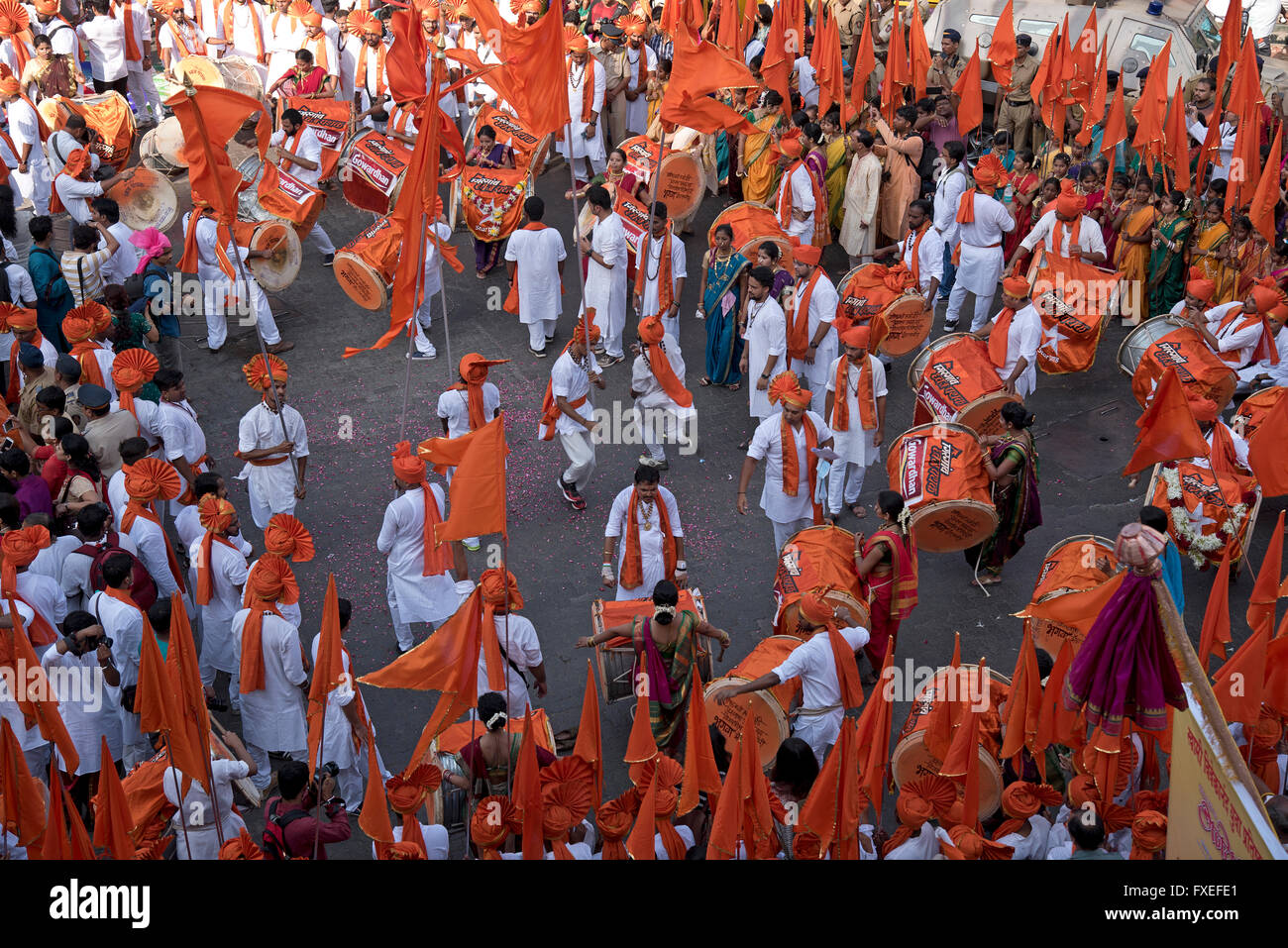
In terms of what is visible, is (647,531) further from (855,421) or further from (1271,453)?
(1271,453)

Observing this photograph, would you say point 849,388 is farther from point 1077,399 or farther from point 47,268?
point 47,268

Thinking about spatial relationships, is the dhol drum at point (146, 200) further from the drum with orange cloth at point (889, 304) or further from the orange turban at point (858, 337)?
the orange turban at point (858, 337)

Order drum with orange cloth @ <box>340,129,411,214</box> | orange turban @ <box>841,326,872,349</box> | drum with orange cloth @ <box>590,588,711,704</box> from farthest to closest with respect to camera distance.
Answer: drum with orange cloth @ <box>340,129,411,214</box> → orange turban @ <box>841,326,872,349</box> → drum with orange cloth @ <box>590,588,711,704</box>

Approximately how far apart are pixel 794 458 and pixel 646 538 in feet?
4.14

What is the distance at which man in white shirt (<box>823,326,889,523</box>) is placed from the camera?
10.5 m

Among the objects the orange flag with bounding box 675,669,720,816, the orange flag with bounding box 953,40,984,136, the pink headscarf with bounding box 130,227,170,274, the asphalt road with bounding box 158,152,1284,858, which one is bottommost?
the asphalt road with bounding box 158,152,1284,858

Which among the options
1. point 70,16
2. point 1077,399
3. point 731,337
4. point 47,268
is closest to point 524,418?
point 731,337

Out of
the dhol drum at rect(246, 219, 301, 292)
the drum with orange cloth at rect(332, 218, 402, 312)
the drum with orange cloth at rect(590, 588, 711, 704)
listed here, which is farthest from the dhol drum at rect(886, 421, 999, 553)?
the dhol drum at rect(246, 219, 301, 292)

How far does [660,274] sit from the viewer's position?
487 inches

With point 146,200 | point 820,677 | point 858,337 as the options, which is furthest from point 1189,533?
point 146,200

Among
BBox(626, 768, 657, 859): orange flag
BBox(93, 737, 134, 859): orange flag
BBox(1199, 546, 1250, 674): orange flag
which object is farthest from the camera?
BBox(1199, 546, 1250, 674): orange flag

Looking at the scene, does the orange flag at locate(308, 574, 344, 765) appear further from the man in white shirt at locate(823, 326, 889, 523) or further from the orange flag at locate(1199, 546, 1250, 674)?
the man in white shirt at locate(823, 326, 889, 523)

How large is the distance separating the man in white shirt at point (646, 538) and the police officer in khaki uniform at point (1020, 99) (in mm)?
8507

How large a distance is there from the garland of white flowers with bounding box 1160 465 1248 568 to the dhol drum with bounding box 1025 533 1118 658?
131cm
